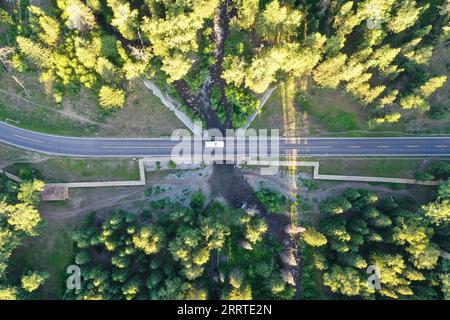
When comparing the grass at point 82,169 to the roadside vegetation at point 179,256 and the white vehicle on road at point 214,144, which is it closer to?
the roadside vegetation at point 179,256

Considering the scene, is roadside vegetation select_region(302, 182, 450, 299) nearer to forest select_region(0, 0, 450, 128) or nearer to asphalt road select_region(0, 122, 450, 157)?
asphalt road select_region(0, 122, 450, 157)

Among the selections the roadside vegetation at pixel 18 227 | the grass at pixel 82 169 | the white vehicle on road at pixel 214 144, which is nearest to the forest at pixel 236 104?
the roadside vegetation at pixel 18 227

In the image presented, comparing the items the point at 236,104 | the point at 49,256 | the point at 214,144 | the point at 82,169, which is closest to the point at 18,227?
the point at 49,256

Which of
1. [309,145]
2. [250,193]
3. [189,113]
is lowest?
[250,193]

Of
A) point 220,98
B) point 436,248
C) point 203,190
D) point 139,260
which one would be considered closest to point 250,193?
point 203,190

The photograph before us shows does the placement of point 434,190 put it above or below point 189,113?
below

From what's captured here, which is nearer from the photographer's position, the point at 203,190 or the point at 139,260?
the point at 139,260

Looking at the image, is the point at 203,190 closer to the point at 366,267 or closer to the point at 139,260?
the point at 139,260
